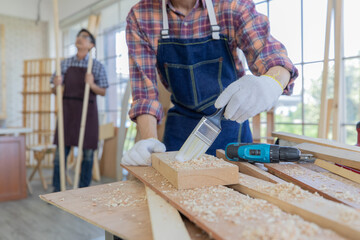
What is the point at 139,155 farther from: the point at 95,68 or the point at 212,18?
the point at 95,68

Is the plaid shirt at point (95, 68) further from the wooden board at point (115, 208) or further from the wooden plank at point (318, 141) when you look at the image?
the wooden board at point (115, 208)

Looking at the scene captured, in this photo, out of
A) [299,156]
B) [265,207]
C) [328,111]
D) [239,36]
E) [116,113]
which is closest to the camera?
[265,207]

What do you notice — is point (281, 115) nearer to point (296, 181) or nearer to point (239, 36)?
point (239, 36)

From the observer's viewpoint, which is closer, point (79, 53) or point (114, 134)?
point (79, 53)

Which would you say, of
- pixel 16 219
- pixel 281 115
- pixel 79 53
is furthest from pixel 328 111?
Result: pixel 16 219

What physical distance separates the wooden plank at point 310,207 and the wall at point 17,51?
6058 millimetres

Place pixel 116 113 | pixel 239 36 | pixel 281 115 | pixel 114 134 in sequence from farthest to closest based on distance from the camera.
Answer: pixel 116 113, pixel 114 134, pixel 281 115, pixel 239 36

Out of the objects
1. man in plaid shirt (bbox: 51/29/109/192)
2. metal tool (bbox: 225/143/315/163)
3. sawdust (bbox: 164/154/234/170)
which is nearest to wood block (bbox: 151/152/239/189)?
sawdust (bbox: 164/154/234/170)

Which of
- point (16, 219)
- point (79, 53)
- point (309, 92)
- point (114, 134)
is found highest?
point (79, 53)

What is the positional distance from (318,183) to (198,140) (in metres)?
0.33

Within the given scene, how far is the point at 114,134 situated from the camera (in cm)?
446

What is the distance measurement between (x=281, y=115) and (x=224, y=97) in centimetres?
228

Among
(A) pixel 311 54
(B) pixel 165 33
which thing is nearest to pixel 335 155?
(B) pixel 165 33

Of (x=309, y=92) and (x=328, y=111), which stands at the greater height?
(x=309, y=92)
